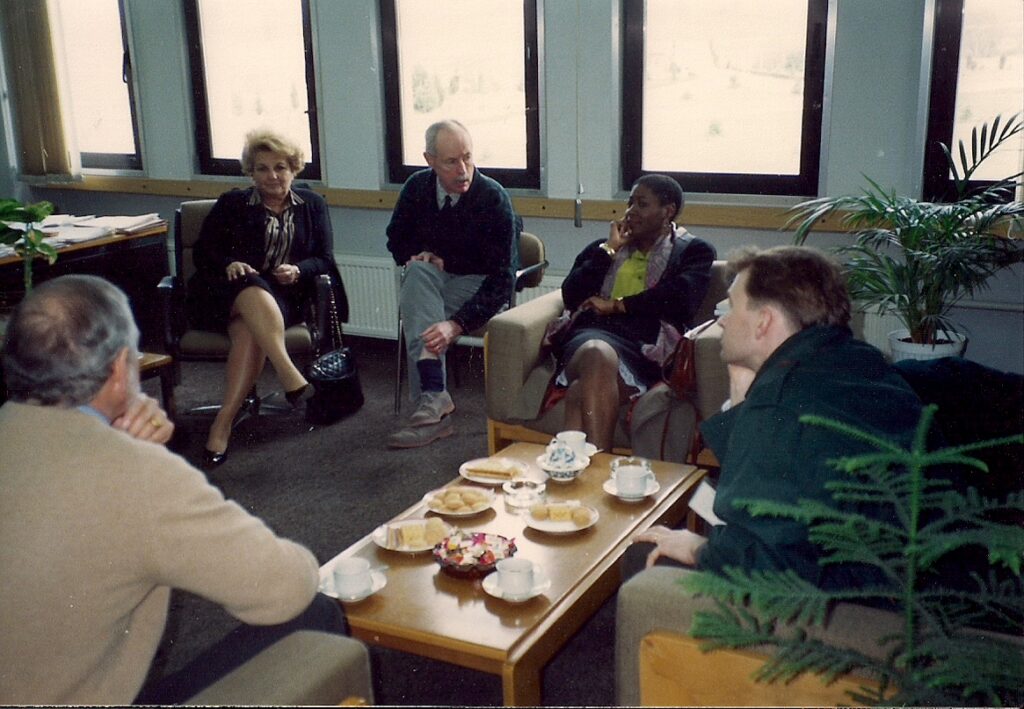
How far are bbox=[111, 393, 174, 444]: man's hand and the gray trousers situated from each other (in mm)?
2308

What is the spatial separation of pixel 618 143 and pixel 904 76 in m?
1.25

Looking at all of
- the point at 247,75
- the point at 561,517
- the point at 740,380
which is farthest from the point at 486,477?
the point at 247,75

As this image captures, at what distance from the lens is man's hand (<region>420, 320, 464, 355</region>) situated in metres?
3.84

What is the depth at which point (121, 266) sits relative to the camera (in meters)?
4.64

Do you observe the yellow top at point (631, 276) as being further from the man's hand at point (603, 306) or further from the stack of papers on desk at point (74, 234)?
the stack of papers on desk at point (74, 234)

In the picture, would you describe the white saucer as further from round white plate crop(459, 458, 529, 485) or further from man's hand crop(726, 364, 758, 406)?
man's hand crop(726, 364, 758, 406)

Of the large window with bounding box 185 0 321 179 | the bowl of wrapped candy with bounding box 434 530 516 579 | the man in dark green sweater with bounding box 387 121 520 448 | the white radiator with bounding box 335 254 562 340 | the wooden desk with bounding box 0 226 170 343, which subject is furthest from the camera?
the large window with bounding box 185 0 321 179

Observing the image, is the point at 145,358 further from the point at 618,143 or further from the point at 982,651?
the point at 982,651

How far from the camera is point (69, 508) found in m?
1.29

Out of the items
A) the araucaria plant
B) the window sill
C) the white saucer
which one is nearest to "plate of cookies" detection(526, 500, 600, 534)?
the white saucer

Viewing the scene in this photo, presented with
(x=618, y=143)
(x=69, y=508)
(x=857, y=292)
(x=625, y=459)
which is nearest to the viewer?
(x=69, y=508)

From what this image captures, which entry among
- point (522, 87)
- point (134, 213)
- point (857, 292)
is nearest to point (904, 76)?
point (857, 292)

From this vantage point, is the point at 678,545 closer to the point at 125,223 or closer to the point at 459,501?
the point at 459,501

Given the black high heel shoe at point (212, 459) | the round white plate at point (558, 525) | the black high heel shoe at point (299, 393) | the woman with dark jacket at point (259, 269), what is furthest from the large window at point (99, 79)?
the round white plate at point (558, 525)
